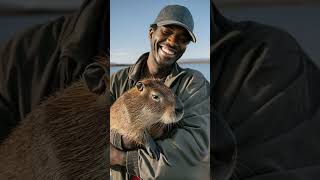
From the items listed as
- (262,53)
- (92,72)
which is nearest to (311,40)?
(262,53)

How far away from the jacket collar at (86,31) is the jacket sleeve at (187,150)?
604mm

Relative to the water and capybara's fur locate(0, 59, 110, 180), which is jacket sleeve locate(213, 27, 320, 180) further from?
capybara's fur locate(0, 59, 110, 180)

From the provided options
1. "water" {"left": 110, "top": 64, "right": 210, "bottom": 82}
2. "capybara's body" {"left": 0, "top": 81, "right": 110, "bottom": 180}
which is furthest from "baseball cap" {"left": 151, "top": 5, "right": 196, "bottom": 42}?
"capybara's body" {"left": 0, "top": 81, "right": 110, "bottom": 180}

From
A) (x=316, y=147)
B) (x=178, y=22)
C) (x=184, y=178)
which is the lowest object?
(x=184, y=178)

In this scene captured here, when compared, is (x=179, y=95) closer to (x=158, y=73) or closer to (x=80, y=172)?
(x=158, y=73)

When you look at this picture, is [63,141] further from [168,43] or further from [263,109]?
[263,109]

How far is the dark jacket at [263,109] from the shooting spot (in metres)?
2.64

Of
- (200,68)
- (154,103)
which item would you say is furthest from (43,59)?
(200,68)

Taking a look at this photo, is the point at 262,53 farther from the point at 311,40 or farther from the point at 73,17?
the point at 73,17

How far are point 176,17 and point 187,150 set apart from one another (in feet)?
2.60

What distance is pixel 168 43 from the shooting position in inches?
107

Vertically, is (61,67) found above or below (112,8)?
below

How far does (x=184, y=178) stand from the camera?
267cm

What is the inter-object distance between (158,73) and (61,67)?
58 cm
